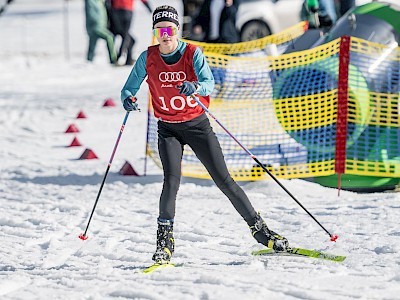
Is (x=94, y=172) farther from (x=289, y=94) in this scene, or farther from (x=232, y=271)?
(x=232, y=271)

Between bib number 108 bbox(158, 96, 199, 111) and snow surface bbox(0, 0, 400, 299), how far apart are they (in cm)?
111

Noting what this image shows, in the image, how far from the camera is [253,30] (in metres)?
20.2

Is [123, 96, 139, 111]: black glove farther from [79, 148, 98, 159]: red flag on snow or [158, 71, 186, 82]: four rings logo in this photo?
[79, 148, 98, 159]: red flag on snow

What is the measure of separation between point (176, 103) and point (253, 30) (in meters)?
14.1

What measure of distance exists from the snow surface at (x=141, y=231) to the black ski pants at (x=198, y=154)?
43cm

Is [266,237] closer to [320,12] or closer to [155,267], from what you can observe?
[155,267]

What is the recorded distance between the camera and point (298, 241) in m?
7.16

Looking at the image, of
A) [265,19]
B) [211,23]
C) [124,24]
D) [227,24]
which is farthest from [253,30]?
[124,24]

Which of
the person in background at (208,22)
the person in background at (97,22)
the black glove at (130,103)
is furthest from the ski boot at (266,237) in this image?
the person in background at (97,22)

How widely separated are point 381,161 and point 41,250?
12.1 feet

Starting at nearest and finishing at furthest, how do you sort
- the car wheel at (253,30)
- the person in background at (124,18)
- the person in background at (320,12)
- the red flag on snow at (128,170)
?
1. the red flag on snow at (128,170)
2. the person in background at (320,12)
3. the person in background at (124,18)
4. the car wheel at (253,30)

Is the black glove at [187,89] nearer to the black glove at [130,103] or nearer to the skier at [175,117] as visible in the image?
the skier at [175,117]

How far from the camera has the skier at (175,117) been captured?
6.24m

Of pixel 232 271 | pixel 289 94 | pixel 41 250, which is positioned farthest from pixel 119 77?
pixel 232 271
